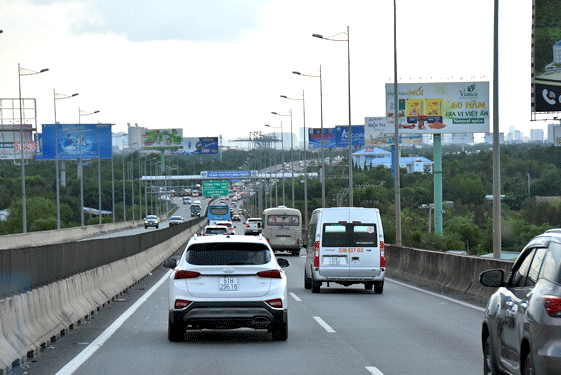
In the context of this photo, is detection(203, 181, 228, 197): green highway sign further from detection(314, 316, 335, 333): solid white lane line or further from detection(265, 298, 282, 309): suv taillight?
detection(265, 298, 282, 309): suv taillight

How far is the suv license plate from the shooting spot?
42.9 ft

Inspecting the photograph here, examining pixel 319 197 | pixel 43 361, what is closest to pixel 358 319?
pixel 43 361

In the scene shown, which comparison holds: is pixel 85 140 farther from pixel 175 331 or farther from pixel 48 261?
pixel 175 331

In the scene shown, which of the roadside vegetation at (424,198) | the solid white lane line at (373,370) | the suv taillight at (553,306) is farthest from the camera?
the roadside vegetation at (424,198)

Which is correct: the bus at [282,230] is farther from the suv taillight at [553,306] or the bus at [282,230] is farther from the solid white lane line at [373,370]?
the suv taillight at [553,306]

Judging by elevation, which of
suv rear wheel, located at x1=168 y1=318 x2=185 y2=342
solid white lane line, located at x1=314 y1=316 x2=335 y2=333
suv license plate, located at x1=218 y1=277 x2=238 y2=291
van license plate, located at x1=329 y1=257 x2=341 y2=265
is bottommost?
solid white lane line, located at x1=314 y1=316 x2=335 y2=333

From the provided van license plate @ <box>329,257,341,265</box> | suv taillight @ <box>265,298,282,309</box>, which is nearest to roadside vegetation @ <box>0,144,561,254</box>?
van license plate @ <box>329,257,341,265</box>

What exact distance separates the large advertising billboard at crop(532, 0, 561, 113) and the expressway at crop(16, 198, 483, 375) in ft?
120

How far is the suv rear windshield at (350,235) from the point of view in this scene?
23.2 metres

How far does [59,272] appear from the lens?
16.1 meters

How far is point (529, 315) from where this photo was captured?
717 centimetres

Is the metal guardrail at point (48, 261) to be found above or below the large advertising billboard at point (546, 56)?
below

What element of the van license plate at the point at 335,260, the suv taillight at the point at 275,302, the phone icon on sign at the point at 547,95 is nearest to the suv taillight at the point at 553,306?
the suv taillight at the point at 275,302

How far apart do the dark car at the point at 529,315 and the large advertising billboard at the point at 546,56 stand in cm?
4663
